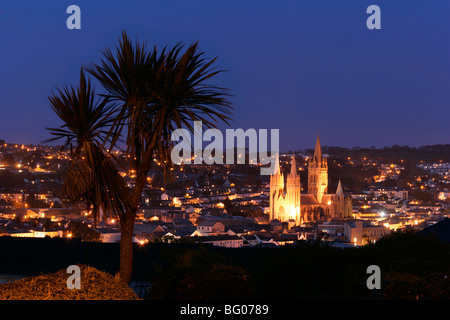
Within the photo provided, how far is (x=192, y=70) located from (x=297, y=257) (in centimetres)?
223

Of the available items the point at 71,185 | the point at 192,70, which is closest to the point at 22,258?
the point at 71,185

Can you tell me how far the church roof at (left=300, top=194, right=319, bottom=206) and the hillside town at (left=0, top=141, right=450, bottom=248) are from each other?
31cm

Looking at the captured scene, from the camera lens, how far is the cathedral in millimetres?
86312

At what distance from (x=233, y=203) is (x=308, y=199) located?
1113 centimetres

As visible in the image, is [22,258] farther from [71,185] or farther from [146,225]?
[146,225]

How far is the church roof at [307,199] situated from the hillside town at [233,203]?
315mm

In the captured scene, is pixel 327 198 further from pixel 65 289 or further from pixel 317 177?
pixel 65 289

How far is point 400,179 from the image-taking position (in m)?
138

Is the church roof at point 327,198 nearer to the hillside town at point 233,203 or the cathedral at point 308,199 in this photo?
the cathedral at point 308,199

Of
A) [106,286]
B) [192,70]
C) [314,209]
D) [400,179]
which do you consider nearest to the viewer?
[106,286]

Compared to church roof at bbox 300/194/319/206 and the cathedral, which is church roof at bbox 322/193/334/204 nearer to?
the cathedral

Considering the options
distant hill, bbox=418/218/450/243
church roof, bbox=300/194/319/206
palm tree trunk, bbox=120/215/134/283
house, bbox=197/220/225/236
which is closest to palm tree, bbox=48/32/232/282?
palm tree trunk, bbox=120/215/134/283

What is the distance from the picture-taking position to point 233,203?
96875 millimetres

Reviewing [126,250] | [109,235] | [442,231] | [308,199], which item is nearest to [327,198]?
[308,199]
